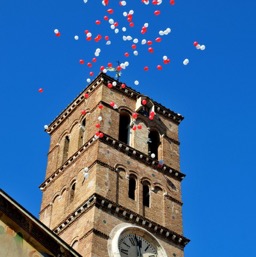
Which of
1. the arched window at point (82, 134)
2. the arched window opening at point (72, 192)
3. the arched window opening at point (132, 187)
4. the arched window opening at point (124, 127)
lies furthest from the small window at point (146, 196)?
the arched window at point (82, 134)

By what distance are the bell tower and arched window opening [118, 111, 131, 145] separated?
2.0 inches

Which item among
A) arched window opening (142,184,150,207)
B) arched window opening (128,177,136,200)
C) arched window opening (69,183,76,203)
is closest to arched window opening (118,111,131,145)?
arched window opening (128,177,136,200)

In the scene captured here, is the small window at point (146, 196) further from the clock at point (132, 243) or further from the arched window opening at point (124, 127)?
the arched window opening at point (124, 127)

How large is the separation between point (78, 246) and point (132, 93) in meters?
10.1

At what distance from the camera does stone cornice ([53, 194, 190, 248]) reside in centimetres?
3325

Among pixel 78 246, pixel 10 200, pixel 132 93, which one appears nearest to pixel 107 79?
pixel 132 93

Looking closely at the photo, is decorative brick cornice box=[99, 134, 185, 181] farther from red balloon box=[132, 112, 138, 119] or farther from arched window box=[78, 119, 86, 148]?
arched window box=[78, 119, 86, 148]

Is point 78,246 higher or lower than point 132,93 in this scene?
lower

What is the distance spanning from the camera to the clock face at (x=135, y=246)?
3262 cm

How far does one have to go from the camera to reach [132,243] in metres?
33.1

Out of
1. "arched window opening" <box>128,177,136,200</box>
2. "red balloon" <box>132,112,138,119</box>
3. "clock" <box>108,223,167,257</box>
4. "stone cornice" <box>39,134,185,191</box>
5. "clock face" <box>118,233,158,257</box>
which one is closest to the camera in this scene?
"clock" <box>108,223,167,257</box>

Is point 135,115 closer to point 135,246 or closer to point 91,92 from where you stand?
point 91,92

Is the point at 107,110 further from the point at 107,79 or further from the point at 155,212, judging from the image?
the point at 155,212

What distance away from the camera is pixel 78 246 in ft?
106
